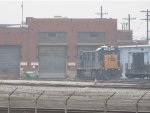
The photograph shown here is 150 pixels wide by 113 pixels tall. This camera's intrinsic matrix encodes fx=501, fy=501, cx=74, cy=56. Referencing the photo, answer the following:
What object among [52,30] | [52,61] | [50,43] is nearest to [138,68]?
[50,43]

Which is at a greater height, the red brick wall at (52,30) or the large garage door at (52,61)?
the red brick wall at (52,30)

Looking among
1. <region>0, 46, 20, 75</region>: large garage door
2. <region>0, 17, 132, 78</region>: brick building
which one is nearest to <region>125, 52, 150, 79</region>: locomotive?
<region>0, 17, 132, 78</region>: brick building

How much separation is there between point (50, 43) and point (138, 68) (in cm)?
2521

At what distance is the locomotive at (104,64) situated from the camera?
179 feet

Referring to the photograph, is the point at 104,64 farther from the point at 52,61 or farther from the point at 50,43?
the point at 52,61

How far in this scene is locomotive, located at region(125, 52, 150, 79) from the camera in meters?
50.1

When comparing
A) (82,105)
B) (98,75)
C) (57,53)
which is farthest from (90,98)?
(57,53)

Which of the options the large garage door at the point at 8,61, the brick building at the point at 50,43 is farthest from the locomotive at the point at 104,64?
the large garage door at the point at 8,61

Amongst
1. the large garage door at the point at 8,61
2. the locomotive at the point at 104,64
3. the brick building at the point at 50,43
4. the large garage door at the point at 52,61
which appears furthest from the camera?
the large garage door at the point at 8,61

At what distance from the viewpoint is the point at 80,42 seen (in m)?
75.0

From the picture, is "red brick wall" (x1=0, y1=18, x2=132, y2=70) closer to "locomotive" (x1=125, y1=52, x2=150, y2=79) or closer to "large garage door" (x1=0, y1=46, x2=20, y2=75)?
"large garage door" (x1=0, y1=46, x2=20, y2=75)

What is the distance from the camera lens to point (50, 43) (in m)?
73.8

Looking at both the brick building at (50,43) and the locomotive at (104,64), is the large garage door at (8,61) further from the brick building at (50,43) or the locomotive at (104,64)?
the locomotive at (104,64)

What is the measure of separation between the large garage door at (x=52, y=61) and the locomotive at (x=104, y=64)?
689 inches
